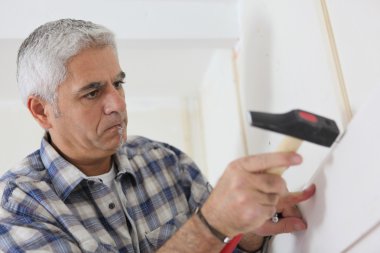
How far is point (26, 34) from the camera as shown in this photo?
111 centimetres

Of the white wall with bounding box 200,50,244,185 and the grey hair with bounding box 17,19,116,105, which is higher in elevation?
the grey hair with bounding box 17,19,116,105

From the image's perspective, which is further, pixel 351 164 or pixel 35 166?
pixel 35 166

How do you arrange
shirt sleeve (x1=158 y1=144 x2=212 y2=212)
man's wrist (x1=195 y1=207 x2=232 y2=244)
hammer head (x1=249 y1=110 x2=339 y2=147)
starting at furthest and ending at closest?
shirt sleeve (x1=158 y1=144 x2=212 y2=212)
man's wrist (x1=195 y1=207 x2=232 y2=244)
hammer head (x1=249 y1=110 x2=339 y2=147)

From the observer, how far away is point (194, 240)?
0.68 m

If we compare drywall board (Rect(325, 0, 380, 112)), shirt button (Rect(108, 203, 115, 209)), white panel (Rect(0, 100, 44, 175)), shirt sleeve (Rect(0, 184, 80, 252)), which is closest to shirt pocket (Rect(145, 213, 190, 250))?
shirt button (Rect(108, 203, 115, 209))

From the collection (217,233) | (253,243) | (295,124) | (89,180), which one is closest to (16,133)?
(89,180)

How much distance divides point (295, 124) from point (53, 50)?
659 millimetres

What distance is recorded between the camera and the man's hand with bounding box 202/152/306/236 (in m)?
0.59

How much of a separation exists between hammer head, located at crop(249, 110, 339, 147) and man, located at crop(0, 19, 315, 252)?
0.65 feet

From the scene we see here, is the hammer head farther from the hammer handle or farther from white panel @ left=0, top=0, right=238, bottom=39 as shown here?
white panel @ left=0, top=0, right=238, bottom=39

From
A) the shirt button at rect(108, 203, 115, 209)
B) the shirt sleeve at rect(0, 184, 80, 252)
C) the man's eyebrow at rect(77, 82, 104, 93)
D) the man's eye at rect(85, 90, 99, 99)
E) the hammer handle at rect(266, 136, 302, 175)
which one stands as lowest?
the shirt button at rect(108, 203, 115, 209)

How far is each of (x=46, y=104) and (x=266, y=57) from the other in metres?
0.62

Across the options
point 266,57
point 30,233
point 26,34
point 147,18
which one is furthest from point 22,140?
point 266,57

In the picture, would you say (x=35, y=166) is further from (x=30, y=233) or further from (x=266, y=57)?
(x=266, y=57)
